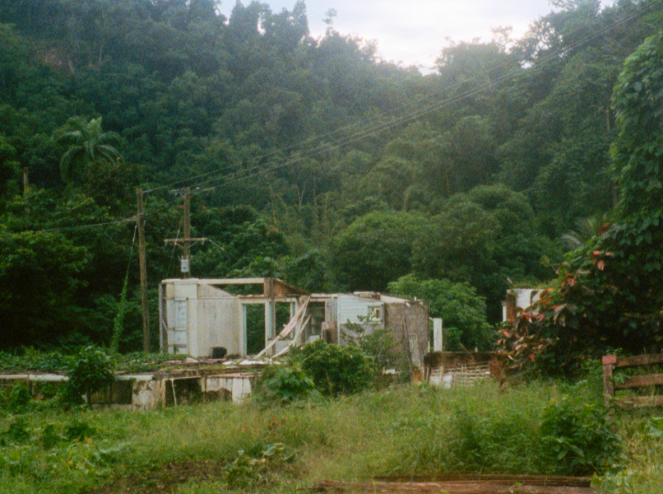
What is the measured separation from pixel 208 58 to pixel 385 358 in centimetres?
3844

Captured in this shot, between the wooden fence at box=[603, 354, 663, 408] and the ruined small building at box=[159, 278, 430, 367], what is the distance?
9001 mm

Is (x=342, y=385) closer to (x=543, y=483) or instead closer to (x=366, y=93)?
(x=543, y=483)

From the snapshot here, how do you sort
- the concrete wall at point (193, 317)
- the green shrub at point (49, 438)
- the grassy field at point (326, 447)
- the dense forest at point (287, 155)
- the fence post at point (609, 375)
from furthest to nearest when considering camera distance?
the dense forest at point (287, 155)
the concrete wall at point (193, 317)
the green shrub at point (49, 438)
the fence post at point (609, 375)
the grassy field at point (326, 447)

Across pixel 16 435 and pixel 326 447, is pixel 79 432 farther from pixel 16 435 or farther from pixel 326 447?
pixel 326 447

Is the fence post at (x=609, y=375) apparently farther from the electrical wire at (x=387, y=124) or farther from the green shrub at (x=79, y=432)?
the electrical wire at (x=387, y=124)

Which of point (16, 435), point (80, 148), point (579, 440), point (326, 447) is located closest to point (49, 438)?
point (16, 435)

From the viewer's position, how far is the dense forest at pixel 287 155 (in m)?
27.9

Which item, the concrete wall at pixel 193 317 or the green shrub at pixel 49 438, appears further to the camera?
the concrete wall at pixel 193 317

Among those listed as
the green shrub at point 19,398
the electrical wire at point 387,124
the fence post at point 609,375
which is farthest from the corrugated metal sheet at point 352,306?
the electrical wire at point 387,124

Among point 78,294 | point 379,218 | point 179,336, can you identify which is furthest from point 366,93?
point 179,336

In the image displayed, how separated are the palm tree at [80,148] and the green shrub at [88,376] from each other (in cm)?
2292

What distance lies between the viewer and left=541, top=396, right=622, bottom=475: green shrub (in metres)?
5.75

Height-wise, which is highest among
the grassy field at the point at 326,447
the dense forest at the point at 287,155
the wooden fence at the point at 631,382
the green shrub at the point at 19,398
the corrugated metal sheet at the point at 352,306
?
the dense forest at the point at 287,155

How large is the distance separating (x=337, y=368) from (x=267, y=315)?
26.3ft
